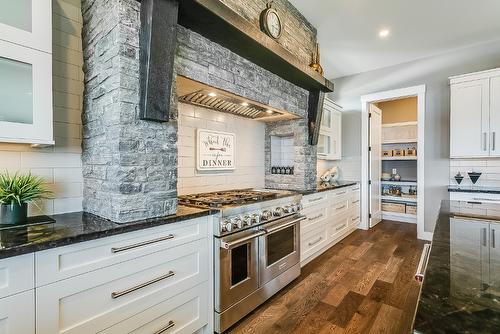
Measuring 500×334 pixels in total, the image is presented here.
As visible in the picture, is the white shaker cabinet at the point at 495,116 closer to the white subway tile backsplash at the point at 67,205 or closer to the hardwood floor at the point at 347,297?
the hardwood floor at the point at 347,297

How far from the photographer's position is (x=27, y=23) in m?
1.30

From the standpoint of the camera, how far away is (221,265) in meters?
1.83

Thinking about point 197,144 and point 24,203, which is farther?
point 197,144

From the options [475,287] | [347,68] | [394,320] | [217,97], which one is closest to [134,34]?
[217,97]

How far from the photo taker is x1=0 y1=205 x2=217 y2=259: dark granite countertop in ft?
3.40

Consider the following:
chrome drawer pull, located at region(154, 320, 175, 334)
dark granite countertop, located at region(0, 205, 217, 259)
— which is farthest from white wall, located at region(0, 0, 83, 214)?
chrome drawer pull, located at region(154, 320, 175, 334)

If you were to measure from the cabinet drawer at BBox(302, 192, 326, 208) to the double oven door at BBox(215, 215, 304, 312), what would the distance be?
1.10 feet

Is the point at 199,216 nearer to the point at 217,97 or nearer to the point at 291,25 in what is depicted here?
the point at 217,97

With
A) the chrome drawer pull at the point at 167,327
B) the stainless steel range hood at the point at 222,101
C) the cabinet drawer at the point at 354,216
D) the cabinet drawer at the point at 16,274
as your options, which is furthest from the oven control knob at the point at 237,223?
the cabinet drawer at the point at 354,216

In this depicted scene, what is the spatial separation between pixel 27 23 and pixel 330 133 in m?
4.07

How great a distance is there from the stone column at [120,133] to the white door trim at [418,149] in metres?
3.99

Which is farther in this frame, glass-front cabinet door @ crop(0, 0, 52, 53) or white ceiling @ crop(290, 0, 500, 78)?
white ceiling @ crop(290, 0, 500, 78)

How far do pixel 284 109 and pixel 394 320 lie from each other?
Result: 2.14 m

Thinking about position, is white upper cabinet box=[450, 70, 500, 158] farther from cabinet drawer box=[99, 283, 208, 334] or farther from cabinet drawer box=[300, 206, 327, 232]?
cabinet drawer box=[99, 283, 208, 334]
